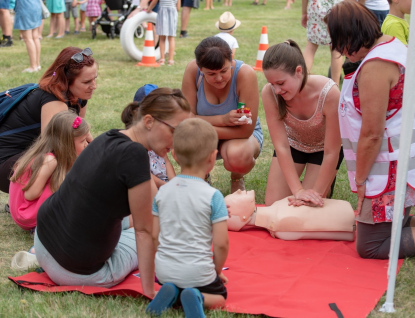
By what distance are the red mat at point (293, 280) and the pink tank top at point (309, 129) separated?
73cm

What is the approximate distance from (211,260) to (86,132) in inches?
52.5

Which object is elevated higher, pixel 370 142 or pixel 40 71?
pixel 370 142

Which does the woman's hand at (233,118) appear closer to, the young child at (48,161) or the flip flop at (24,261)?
the young child at (48,161)

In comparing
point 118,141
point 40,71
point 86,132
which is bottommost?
point 40,71

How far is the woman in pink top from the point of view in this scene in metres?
3.55

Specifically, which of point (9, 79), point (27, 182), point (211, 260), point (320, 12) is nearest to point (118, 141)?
point (211, 260)

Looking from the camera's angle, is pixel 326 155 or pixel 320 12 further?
pixel 320 12

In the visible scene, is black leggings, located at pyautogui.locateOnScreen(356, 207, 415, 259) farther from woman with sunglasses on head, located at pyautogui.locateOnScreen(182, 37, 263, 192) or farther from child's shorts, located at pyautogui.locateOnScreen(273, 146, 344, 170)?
woman with sunglasses on head, located at pyautogui.locateOnScreen(182, 37, 263, 192)

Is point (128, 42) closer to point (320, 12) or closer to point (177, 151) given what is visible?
point (320, 12)

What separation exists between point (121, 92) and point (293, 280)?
5.38 meters

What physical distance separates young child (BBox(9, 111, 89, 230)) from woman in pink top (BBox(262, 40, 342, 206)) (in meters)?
1.21

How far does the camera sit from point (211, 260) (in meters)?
2.59

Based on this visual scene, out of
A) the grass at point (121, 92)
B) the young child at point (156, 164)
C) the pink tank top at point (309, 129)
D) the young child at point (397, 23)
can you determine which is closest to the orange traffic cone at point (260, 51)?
the grass at point (121, 92)

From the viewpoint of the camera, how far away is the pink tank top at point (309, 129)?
12.2ft
